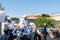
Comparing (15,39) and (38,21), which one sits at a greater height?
(15,39)

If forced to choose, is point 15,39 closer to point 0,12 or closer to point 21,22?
point 21,22

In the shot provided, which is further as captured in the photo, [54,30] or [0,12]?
[0,12]

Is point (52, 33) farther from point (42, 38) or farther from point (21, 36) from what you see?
point (21, 36)

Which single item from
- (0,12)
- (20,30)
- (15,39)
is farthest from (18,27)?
(0,12)

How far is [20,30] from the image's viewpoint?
9.58 m

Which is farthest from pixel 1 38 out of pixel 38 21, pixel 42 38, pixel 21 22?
pixel 38 21

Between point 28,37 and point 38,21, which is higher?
point 28,37

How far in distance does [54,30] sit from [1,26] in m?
2.07

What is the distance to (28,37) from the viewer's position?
29.6 feet

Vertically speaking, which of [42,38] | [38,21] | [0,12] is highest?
[0,12]

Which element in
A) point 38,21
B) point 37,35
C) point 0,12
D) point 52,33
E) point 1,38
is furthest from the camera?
point 38,21

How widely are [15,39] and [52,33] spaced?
4.49 feet

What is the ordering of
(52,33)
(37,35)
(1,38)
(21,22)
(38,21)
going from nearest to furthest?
(1,38), (37,35), (52,33), (21,22), (38,21)

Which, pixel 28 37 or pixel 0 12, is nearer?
pixel 28 37
